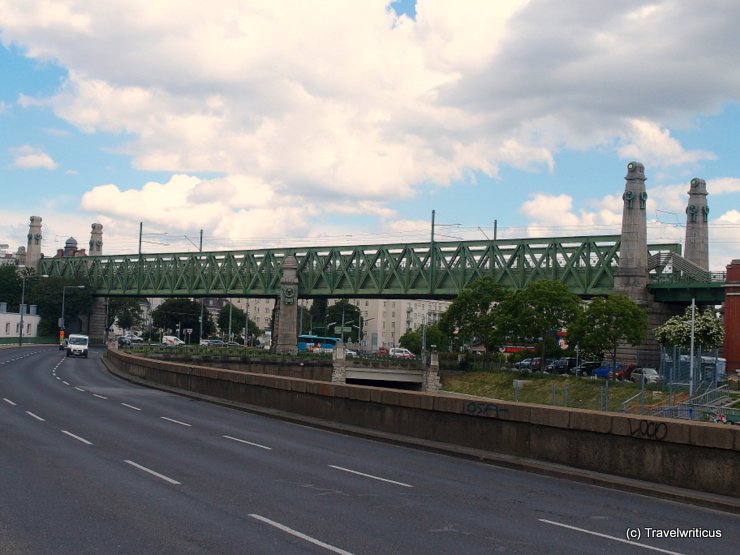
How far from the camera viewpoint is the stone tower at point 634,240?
282ft

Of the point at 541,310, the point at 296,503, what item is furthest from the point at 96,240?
the point at 296,503

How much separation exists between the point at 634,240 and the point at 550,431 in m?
71.3

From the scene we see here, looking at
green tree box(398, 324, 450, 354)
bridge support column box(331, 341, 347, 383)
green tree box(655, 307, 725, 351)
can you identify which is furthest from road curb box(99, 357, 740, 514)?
green tree box(398, 324, 450, 354)

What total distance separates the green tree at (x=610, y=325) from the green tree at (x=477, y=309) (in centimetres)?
1633

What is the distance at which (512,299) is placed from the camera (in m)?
91.5

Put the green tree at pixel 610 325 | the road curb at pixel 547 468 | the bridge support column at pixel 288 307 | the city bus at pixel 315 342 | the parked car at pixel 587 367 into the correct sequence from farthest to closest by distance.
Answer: the city bus at pixel 315 342 → the bridge support column at pixel 288 307 → the parked car at pixel 587 367 → the green tree at pixel 610 325 → the road curb at pixel 547 468

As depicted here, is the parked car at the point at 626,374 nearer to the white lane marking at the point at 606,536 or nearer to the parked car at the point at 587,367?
the parked car at the point at 587,367

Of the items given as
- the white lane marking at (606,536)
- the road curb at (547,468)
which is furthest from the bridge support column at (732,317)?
the white lane marking at (606,536)

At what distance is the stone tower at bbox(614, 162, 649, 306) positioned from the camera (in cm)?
8588

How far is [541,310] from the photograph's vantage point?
8869 centimetres

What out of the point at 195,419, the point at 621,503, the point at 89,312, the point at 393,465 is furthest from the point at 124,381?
the point at 89,312

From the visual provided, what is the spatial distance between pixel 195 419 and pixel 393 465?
11707mm

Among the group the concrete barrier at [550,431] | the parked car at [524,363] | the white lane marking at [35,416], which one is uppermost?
the concrete barrier at [550,431]

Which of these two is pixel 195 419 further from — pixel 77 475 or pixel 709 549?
pixel 709 549
